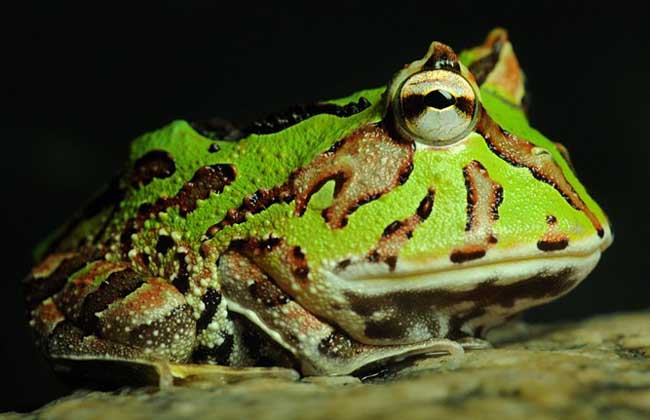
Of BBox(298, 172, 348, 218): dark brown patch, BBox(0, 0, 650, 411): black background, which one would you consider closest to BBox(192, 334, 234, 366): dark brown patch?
BBox(298, 172, 348, 218): dark brown patch

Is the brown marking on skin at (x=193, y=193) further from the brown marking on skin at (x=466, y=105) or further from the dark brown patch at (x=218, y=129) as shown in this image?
the brown marking on skin at (x=466, y=105)

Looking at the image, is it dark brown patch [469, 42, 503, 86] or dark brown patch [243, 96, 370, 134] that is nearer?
dark brown patch [243, 96, 370, 134]

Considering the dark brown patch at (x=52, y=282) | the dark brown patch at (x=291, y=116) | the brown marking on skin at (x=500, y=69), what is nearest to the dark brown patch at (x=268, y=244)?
the dark brown patch at (x=291, y=116)

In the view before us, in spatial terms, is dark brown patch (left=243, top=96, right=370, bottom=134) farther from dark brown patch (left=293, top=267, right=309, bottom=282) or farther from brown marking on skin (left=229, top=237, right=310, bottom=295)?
dark brown patch (left=293, top=267, right=309, bottom=282)

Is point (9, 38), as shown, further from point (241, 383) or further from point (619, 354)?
point (619, 354)

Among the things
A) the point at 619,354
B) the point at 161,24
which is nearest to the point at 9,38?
the point at 161,24

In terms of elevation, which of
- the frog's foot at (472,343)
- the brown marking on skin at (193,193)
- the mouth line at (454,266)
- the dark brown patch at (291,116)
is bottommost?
the frog's foot at (472,343)

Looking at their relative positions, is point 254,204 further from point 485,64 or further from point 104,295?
point 485,64
